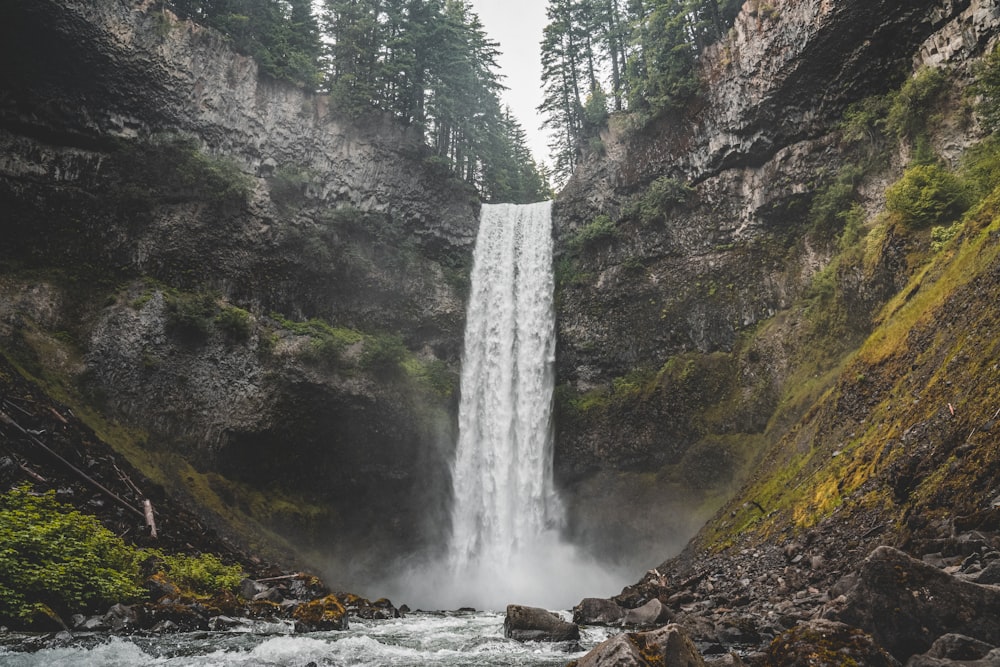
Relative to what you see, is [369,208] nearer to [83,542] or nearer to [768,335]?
[768,335]

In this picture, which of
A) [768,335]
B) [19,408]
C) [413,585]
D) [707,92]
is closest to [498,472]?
[413,585]

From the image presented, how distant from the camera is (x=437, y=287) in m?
28.5

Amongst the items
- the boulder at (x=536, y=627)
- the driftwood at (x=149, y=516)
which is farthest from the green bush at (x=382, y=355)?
the boulder at (x=536, y=627)

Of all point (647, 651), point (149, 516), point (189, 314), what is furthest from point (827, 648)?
point (189, 314)

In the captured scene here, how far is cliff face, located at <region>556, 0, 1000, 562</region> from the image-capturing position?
1848 centimetres

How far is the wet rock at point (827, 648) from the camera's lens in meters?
4.08

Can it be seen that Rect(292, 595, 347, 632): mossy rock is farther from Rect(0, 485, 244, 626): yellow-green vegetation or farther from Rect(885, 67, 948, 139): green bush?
Rect(885, 67, 948, 139): green bush

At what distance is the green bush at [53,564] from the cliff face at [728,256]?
1752 centimetres

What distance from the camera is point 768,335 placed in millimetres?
20953

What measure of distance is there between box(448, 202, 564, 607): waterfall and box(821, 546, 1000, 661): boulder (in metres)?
18.0

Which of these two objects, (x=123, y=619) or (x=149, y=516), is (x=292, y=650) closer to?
(x=123, y=619)

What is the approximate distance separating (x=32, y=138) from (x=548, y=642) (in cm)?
2580

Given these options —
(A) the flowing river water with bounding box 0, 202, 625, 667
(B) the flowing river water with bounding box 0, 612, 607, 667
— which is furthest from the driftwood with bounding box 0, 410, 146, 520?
(B) the flowing river water with bounding box 0, 612, 607, 667

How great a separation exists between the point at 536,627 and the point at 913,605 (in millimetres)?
6431
